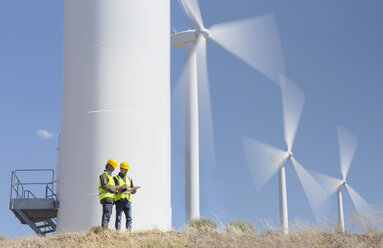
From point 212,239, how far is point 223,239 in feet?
0.86

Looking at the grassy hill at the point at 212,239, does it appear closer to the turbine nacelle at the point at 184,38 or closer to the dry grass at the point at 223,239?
Answer: the dry grass at the point at 223,239

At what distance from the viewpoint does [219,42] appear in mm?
31844

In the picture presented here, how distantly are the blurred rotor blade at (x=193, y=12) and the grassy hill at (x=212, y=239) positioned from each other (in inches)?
683

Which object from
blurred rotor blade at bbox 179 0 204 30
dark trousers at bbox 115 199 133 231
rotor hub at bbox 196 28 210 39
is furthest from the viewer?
rotor hub at bbox 196 28 210 39

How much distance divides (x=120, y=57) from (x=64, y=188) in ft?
16.9

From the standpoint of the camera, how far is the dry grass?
13.7 meters

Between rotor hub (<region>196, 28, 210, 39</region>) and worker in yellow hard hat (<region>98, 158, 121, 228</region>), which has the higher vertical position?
rotor hub (<region>196, 28, 210, 39</region>)

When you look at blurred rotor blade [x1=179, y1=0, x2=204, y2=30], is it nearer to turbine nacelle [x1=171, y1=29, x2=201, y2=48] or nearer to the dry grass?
turbine nacelle [x1=171, y1=29, x2=201, y2=48]

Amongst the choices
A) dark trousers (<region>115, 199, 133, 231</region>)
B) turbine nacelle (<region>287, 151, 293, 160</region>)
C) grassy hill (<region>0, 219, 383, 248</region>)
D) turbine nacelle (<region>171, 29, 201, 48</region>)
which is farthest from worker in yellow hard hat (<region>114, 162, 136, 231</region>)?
turbine nacelle (<region>287, 151, 293, 160</region>)

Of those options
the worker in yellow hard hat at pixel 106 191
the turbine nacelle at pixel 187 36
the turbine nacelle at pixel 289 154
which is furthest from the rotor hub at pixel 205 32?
the worker in yellow hard hat at pixel 106 191

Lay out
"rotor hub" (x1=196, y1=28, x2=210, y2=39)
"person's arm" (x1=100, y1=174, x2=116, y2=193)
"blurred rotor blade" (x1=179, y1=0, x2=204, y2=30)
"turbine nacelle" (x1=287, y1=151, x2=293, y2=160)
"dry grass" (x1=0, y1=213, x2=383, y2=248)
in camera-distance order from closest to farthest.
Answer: "dry grass" (x1=0, y1=213, x2=383, y2=248), "person's arm" (x1=100, y1=174, x2=116, y2=193), "blurred rotor blade" (x1=179, y1=0, x2=204, y2=30), "rotor hub" (x1=196, y1=28, x2=210, y2=39), "turbine nacelle" (x1=287, y1=151, x2=293, y2=160)

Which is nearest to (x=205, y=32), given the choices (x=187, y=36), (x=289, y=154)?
(x=187, y=36)

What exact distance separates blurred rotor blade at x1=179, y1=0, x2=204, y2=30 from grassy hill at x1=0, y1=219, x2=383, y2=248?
17.4 metres

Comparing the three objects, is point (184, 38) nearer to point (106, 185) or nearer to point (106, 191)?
point (106, 191)
